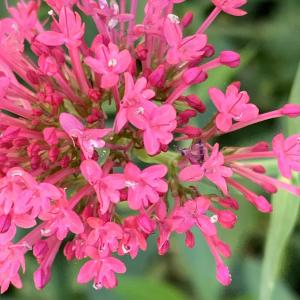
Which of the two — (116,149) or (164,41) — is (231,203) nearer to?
(116,149)

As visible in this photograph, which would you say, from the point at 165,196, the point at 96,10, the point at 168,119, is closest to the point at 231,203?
the point at 165,196

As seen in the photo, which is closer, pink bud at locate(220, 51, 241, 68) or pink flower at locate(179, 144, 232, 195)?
pink flower at locate(179, 144, 232, 195)

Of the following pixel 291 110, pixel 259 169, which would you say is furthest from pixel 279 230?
pixel 291 110

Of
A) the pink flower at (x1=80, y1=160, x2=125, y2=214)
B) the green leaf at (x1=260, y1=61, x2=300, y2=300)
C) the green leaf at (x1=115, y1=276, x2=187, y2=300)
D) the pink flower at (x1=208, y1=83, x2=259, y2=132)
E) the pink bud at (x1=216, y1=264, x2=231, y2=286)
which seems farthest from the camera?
the green leaf at (x1=115, y1=276, x2=187, y2=300)

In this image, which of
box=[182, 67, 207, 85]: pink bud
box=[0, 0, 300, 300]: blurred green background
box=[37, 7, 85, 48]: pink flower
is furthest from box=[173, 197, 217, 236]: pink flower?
box=[0, 0, 300, 300]: blurred green background

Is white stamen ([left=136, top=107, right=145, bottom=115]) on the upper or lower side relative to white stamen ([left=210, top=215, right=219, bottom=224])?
upper

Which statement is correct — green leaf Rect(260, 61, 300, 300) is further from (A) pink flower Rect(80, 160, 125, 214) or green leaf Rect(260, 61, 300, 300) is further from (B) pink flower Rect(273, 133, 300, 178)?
(A) pink flower Rect(80, 160, 125, 214)
